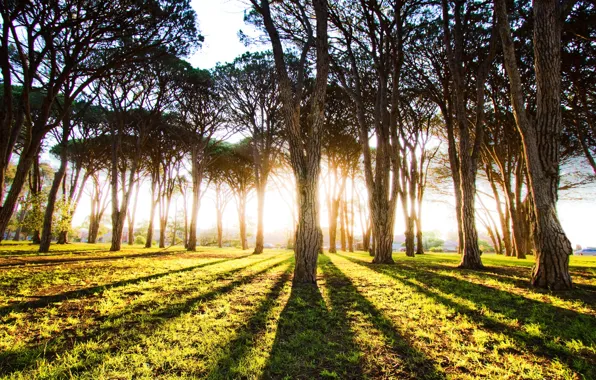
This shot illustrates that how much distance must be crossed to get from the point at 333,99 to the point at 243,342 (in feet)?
52.9

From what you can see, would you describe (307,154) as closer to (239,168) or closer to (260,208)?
(260,208)

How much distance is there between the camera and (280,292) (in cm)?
512

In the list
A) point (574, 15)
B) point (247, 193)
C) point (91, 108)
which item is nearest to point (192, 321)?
point (574, 15)

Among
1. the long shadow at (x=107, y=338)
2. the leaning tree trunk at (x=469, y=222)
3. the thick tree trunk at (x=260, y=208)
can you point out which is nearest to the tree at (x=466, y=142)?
the leaning tree trunk at (x=469, y=222)

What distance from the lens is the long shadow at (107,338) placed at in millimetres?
2174

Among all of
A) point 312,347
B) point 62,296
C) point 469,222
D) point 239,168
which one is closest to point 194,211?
point 239,168

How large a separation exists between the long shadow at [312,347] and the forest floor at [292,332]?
13mm

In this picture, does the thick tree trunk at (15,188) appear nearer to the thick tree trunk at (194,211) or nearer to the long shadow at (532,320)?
the thick tree trunk at (194,211)

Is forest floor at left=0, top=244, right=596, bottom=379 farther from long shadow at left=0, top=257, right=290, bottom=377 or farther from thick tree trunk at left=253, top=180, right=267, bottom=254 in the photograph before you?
thick tree trunk at left=253, top=180, right=267, bottom=254

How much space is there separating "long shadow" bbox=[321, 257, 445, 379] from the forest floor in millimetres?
15

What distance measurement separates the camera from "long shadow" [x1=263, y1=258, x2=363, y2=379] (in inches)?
87.0

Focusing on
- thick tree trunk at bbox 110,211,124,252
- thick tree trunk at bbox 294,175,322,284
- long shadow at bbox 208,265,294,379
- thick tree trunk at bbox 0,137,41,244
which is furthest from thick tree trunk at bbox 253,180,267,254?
long shadow at bbox 208,265,294,379

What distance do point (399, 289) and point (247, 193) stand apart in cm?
2653

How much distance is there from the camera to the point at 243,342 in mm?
2758
